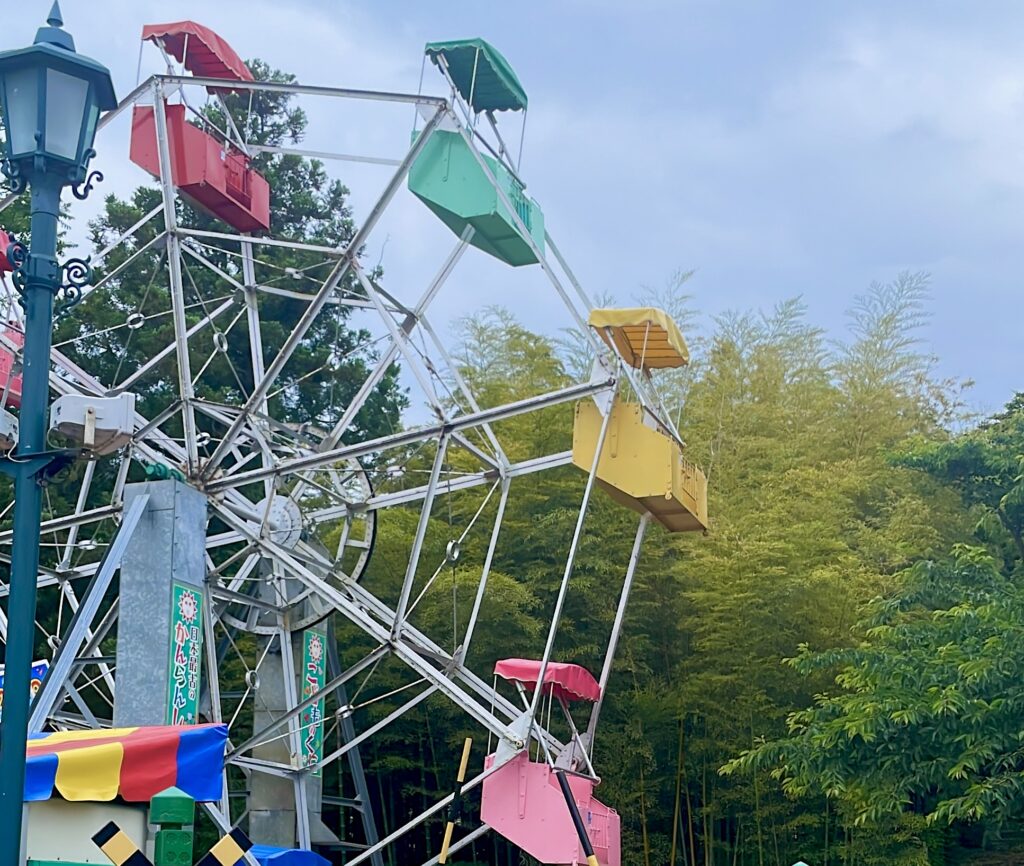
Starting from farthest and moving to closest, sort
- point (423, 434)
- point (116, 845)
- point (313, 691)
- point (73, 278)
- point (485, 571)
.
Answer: point (313, 691), point (485, 571), point (423, 434), point (73, 278), point (116, 845)

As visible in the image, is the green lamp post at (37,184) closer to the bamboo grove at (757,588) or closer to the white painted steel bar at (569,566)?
the white painted steel bar at (569,566)

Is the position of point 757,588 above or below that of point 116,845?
above

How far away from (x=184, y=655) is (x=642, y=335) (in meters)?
3.80

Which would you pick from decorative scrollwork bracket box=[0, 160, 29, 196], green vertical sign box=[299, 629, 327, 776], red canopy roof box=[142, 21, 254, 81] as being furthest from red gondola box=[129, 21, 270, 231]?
decorative scrollwork bracket box=[0, 160, 29, 196]

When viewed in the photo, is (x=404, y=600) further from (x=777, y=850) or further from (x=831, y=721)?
(x=777, y=850)

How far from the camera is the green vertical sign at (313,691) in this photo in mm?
11219

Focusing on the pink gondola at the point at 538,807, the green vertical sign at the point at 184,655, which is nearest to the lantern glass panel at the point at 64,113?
the green vertical sign at the point at 184,655

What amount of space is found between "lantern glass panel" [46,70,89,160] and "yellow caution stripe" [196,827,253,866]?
87.3 inches

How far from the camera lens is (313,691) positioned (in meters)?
11.7

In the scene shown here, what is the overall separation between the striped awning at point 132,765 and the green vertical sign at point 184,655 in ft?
10.7

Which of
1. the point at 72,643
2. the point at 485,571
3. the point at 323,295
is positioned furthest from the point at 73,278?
the point at 485,571

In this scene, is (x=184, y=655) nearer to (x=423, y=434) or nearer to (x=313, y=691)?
(x=423, y=434)

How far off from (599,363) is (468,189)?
5.13ft

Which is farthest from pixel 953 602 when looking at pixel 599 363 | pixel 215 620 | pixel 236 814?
pixel 236 814
